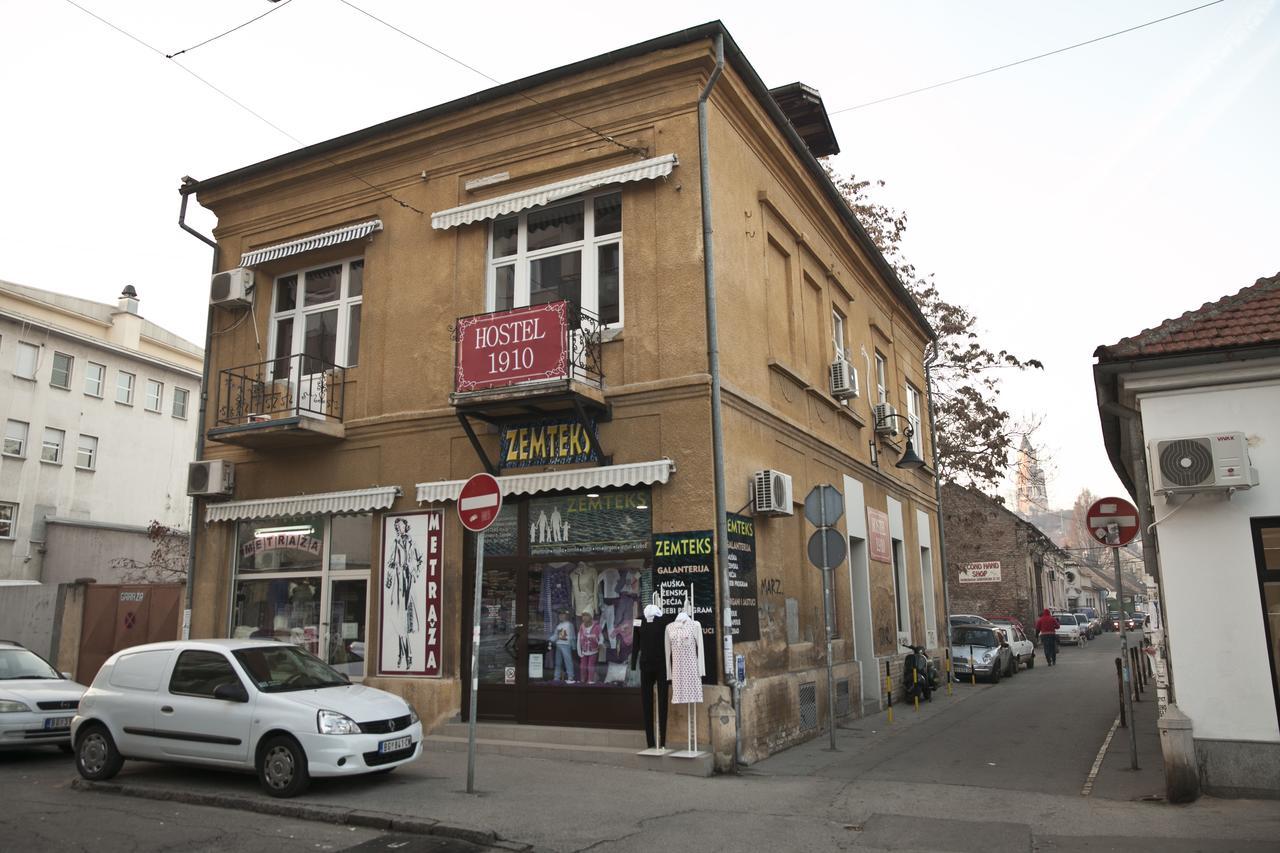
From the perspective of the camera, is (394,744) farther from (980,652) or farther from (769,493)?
(980,652)

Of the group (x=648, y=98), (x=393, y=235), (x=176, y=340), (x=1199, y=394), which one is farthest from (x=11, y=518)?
(x=1199, y=394)

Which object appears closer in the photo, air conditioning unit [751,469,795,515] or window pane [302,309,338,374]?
air conditioning unit [751,469,795,515]

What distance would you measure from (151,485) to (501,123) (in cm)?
3081

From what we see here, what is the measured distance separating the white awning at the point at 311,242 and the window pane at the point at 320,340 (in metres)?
1.08

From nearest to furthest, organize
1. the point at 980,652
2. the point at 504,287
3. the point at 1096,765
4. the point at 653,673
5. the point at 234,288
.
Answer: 1. the point at 653,673
2. the point at 1096,765
3. the point at 504,287
4. the point at 234,288
5. the point at 980,652

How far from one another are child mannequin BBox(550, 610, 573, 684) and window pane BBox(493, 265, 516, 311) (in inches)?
178

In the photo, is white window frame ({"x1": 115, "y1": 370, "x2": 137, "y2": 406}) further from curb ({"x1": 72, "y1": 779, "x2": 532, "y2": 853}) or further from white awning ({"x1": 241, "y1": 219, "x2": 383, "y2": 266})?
curb ({"x1": 72, "y1": 779, "x2": 532, "y2": 853})

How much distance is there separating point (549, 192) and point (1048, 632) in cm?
2390

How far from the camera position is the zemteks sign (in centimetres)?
4175

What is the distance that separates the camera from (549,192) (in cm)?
1280

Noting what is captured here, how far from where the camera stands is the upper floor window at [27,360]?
33.3 meters

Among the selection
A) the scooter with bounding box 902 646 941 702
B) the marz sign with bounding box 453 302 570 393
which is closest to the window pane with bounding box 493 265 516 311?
the marz sign with bounding box 453 302 570 393

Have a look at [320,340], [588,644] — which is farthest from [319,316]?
[588,644]

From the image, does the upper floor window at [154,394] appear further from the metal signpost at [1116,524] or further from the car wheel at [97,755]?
the metal signpost at [1116,524]
